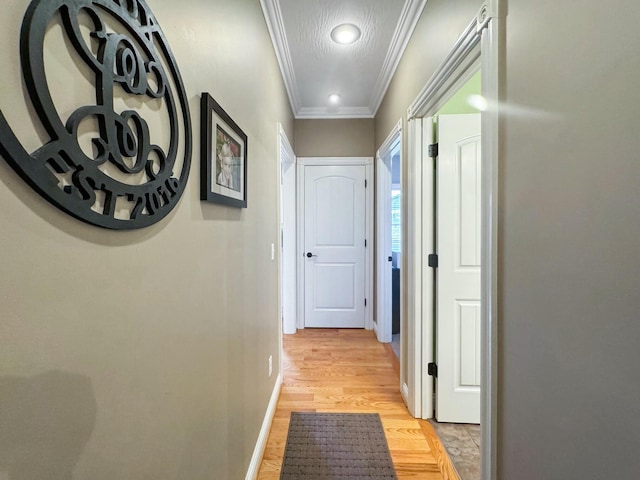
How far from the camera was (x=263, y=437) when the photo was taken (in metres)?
1.65

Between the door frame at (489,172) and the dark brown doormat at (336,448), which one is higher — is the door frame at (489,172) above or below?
above

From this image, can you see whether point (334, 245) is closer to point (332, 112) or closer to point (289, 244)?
point (289, 244)

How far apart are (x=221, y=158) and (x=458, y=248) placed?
1479 mm

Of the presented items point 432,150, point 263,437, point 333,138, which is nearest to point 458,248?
point 432,150

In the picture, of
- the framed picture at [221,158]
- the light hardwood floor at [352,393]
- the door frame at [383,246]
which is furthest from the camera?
the door frame at [383,246]

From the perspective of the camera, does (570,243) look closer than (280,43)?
Yes

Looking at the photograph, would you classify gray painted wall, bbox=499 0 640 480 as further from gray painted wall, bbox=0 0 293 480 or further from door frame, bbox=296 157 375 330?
door frame, bbox=296 157 375 330

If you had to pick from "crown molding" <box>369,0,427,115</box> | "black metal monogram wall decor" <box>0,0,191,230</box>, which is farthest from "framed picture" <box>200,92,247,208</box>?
"crown molding" <box>369,0,427,115</box>

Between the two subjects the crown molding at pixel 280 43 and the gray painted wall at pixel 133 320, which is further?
the crown molding at pixel 280 43

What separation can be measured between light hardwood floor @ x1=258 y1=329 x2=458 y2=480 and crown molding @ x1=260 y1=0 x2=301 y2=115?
257 cm

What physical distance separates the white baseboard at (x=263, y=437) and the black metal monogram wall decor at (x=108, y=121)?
1393mm

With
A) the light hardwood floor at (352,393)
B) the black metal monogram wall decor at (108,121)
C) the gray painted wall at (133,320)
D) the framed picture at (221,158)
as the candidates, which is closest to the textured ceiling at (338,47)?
the gray painted wall at (133,320)

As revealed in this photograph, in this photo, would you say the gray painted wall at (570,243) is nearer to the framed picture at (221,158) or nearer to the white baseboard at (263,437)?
the framed picture at (221,158)

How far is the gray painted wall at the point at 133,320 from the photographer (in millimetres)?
390
